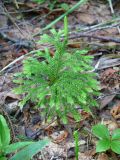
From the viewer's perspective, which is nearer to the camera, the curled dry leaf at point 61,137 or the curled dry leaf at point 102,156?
the curled dry leaf at point 102,156

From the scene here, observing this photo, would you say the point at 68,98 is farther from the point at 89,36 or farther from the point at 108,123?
the point at 89,36

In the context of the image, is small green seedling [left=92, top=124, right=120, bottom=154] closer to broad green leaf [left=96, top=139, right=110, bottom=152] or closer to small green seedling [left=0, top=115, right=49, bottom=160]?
broad green leaf [left=96, top=139, right=110, bottom=152]

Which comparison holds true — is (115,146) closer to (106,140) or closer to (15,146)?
(106,140)

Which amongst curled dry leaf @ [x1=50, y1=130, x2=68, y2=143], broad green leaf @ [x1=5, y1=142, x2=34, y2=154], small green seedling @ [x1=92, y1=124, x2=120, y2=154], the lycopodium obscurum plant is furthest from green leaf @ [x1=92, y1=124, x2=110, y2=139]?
broad green leaf @ [x1=5, y1=142, x2=34, y2=154]

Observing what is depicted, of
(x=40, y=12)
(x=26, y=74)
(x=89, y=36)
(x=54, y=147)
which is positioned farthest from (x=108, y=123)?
(x=40, y=12)

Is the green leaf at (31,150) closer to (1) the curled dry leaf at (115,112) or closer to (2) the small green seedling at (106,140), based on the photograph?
(2) the small green seedling at (106,140)

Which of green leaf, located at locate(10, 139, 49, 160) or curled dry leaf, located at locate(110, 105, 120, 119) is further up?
green leaf, located at locate(10, 139, 49, 160)

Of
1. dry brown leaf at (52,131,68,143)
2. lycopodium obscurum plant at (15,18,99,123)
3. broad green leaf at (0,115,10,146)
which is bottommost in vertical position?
dry brown leaf at (52,131,68,143)

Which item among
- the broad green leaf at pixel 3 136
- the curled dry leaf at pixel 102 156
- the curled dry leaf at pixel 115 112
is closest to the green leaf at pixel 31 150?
the broad green leaf at pixel 3 136
